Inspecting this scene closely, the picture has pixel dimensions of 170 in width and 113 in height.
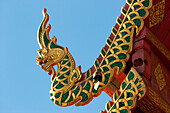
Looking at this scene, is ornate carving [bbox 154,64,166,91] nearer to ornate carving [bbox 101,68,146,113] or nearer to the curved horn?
ornate carving [bbox 101,68,146,113]

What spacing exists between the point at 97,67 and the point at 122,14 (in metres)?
0.73

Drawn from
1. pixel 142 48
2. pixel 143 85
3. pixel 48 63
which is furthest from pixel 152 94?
pixel 48 63

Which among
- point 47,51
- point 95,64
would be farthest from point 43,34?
point 95,64

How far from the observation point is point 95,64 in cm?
575

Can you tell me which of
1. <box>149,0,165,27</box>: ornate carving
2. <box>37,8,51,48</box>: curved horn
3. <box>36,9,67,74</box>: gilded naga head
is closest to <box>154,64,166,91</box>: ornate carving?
<box>149,0,165,27</box>: ornate carving

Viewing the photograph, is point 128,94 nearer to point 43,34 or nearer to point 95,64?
point 95,64

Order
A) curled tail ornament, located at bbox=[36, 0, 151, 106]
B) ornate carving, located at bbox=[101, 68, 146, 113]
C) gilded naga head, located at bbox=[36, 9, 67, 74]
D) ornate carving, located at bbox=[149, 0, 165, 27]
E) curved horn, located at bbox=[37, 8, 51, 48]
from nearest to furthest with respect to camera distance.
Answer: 1. ornate carving, located at bbox=[101, 68, 146, 113]
2. curled tail ornament, located at bbox=[36, 0, 151, 106]
3. ornate carving, located at bbox=[149, 0, 165, 27]
4. gilded naga head, located at bbox=[36, 9, 67, 74]
5. curved horn, located at bbox=[37, 8, 51, 48]

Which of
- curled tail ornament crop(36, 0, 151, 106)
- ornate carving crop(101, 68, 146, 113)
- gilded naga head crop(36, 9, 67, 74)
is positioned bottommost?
ornate carving crop(101, 68, 146, 113)

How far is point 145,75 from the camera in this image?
5.34m

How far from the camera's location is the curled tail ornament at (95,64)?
5.57 meters

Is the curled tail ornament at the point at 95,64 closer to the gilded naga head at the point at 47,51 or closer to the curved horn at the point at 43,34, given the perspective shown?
the gilded naga head at the point at 47,51

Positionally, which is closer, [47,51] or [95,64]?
[95,64]

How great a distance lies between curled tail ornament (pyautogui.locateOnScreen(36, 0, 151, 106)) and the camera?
18.3 ft

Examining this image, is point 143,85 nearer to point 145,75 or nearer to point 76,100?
point 145,75
